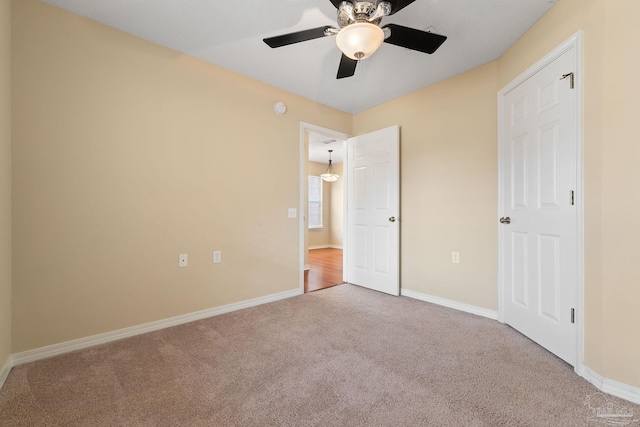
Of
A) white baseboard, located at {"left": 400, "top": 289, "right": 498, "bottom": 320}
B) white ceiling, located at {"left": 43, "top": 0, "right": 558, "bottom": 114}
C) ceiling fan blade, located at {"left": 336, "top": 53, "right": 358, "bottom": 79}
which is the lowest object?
white baseboard, located at {"left": 400, "top": 289, "right": 498, "bottom": 320}

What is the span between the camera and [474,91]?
8.84 ft

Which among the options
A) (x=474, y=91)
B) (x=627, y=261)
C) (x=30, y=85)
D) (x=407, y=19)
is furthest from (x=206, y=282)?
(x=474, y=91)

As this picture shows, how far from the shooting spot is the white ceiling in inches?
73.8

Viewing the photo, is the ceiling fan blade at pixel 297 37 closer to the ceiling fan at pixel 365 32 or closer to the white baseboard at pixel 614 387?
the ceiling fan at pixel 365 32

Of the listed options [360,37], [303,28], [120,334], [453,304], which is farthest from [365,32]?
[120,334]

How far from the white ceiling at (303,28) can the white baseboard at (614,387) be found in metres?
2.41

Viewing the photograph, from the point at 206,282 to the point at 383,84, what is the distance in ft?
9.37

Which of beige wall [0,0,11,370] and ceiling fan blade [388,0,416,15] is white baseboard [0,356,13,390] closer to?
beige wall [0,0,11,370]

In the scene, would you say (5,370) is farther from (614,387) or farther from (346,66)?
(614,387)

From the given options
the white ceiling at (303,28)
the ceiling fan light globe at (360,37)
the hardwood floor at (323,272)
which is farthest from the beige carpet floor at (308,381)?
the white ceiling at (303,28)

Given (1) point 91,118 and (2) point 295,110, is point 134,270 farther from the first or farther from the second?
(2) point 295,110

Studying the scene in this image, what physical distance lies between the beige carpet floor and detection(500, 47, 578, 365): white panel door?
→ 24 centimetres

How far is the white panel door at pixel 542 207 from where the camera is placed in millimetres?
1751

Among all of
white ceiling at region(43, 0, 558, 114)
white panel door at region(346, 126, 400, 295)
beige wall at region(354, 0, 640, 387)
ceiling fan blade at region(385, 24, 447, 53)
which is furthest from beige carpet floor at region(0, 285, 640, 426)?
white ceiling at region(43, 0, 558, 114)
